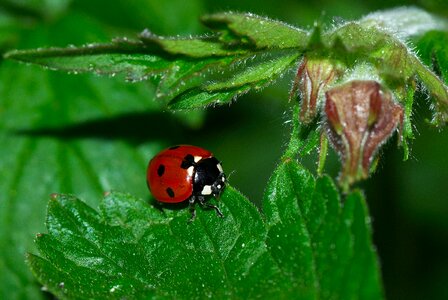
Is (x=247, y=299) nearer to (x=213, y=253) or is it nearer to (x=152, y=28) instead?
(x=213, y=253)

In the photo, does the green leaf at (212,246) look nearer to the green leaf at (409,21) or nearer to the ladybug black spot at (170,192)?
the ladybug black spot at (170,192)

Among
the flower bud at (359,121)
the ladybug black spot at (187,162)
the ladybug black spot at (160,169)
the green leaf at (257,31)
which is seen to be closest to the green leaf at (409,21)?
the green leaf at (257,31)

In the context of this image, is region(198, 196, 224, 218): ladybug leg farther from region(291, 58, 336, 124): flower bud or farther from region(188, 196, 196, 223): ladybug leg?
region(291, 58, 336, 124): flower bud

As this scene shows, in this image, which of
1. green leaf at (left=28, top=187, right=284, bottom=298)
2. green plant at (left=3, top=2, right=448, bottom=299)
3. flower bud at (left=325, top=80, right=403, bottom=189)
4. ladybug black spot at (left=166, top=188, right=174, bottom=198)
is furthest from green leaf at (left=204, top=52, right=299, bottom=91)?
ladybug black spot at (left=166, top=188, right=174, bottom=198)

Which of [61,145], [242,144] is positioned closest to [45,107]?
[61,145]

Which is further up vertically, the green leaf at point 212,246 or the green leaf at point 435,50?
the green leaf at point 435,50

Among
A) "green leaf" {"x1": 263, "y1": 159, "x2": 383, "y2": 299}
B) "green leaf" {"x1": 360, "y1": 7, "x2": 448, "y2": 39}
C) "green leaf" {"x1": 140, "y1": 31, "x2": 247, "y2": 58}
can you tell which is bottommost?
"green leaf" {"x1": 263, "y1": 159, "x2": 383, "y2": 299}
